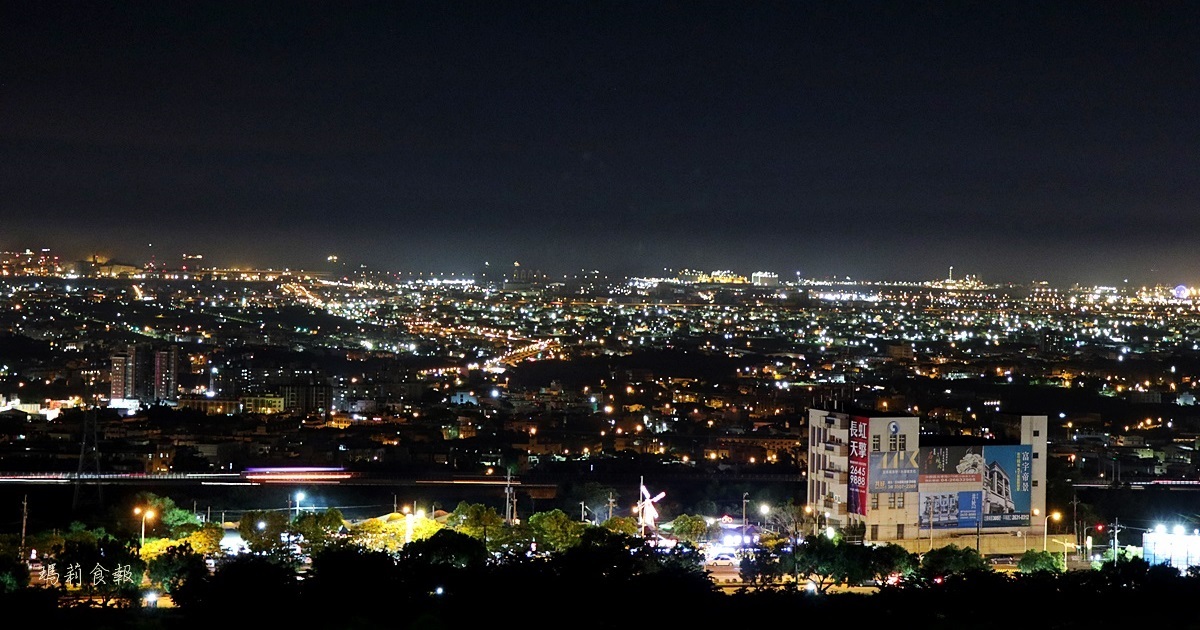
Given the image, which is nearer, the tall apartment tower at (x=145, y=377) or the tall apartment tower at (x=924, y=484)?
the tall apartment tower at (x=924, y=484)

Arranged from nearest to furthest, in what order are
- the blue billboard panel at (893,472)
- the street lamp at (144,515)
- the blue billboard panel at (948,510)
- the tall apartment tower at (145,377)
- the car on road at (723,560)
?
the car on road at (723,560), the street lamp at (144,515), the blue billboard panel at (893,472), the blue billboard panel at (948,510), the tall apartment tower at (145,377)

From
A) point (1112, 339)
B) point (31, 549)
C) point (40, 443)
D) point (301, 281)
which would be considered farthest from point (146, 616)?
point (301, 281)

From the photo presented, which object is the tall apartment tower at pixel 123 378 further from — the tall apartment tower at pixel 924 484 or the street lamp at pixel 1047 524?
the street lamp at pixel 1047 524

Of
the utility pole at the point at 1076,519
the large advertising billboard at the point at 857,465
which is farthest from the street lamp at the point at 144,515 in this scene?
the utility pole at the point at 1076,519

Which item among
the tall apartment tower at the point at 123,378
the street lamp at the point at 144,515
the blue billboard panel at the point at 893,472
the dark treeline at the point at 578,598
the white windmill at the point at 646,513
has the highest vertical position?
the tall apartment tower at the point at 123,378

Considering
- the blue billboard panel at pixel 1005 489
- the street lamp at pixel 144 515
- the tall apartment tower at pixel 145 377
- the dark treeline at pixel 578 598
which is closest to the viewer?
the dark treeline at pixel 578 598

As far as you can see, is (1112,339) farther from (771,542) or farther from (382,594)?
(382,594)

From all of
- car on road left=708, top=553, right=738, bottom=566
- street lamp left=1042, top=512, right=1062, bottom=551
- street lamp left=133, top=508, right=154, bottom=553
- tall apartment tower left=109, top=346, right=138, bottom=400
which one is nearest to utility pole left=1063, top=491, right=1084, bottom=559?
street lamp left=1042, top=512, right=1062, bottom=551

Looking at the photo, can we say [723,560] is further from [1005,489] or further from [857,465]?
[1005,489]
